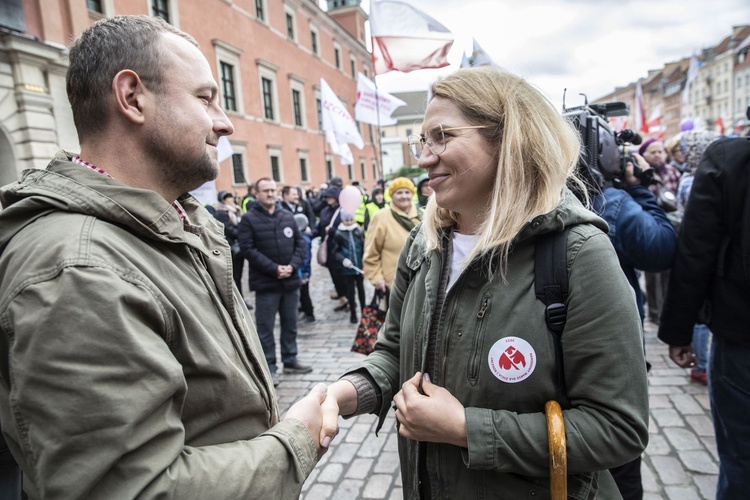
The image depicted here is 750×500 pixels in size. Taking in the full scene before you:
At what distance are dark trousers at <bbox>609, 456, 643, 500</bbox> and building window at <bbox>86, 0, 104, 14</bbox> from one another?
18388 millimetres

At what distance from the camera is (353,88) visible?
3841 cm

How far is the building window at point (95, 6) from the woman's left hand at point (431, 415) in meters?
18.1

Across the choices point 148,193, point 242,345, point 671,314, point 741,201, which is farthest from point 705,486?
point 148,193

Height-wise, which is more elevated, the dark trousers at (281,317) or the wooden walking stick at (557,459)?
the wooden walking stick at (557,459)

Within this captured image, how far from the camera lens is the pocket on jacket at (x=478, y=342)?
1450mm

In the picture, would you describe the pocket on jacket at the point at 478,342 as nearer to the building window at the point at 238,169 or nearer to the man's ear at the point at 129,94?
the man's ear at the point at 129,94

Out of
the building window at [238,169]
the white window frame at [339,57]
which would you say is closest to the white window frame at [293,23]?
the white window frame at [339,57]

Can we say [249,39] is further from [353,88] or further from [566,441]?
[566,441]

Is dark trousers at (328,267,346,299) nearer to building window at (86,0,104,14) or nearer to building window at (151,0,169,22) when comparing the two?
building window at (86,0,104,14)

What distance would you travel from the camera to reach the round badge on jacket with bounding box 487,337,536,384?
139 cm

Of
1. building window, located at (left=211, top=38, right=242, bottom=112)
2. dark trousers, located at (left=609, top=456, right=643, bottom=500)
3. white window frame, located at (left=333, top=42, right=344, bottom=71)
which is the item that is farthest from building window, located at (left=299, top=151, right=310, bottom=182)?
dark trousers, located at (left=609, top=456, right=643, bottom=500)

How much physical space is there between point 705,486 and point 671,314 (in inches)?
52.6

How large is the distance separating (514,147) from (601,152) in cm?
126

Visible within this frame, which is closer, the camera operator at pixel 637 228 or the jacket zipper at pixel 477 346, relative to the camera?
the jacket zipper at pixel 477 346
